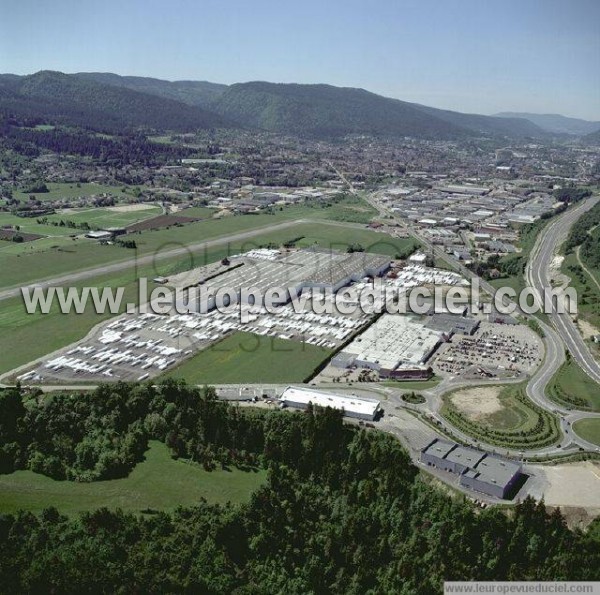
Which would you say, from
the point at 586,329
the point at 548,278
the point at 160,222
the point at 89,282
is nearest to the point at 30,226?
the point at 160,222

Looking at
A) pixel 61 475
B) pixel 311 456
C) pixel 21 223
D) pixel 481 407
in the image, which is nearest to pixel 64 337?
pixel 61 475

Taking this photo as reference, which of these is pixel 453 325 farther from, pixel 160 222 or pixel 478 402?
pixel 160 222

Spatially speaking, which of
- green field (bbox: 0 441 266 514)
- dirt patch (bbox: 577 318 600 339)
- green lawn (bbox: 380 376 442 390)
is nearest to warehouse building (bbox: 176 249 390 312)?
green lawn (bbox: 380 376 442 390)

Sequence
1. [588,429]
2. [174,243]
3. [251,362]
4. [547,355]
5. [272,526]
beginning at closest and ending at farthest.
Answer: [272,526], [588,429], [251,362], [547,355], [174,243]

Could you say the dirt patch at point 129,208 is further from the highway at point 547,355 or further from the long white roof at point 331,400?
the long white roof at point 331,400

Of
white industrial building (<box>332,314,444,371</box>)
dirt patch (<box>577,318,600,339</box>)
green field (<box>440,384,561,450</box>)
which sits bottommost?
green field (<box>440,384,561,450</box>)

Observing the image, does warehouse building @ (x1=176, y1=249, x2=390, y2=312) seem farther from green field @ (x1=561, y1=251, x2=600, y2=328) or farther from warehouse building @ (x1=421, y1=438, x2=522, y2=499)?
warehouse building @ (x1=421, y1=438, x2=522, y2=499)

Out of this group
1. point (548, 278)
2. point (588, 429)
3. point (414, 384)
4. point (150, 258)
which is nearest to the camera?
point (588, 429)
